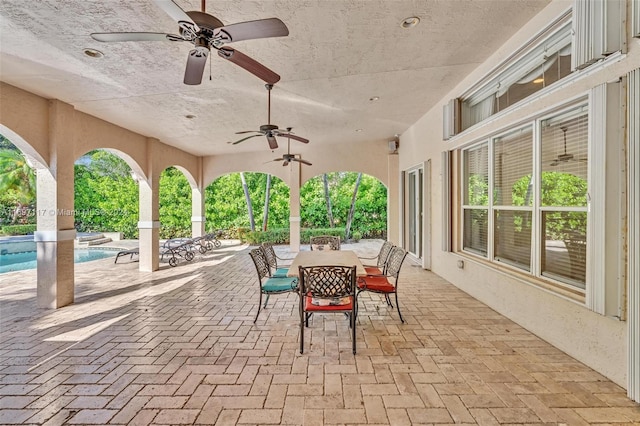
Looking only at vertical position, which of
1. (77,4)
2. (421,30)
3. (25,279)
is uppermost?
(421,30)

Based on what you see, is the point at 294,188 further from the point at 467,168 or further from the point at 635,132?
the point at 635,132

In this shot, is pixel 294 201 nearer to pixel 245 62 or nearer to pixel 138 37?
pixel 245 62

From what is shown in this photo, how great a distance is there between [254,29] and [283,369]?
2499mm

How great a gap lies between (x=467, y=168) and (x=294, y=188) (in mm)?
5148

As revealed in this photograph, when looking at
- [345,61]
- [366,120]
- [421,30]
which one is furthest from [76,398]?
[366,120]

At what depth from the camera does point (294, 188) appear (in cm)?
877

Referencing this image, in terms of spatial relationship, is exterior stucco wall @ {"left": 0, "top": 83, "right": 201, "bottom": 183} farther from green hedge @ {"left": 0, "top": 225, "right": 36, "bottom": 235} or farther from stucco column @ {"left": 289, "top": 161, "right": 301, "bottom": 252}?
green hedge @ {"left": 0, "top": 225, "right": 36, "bottom": 235}

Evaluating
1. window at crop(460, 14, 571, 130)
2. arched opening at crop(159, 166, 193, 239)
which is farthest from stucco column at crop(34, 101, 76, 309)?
arched opening at crop(159, 166, 193, 239)

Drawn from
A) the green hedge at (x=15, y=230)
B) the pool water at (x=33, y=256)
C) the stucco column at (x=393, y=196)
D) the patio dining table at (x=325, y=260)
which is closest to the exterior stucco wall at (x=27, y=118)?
Result: the patio dining table at (x=325, y=260)

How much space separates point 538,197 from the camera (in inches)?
119

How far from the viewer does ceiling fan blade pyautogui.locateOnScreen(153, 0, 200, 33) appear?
1.53 m

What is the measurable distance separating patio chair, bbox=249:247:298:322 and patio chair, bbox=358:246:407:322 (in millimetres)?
810

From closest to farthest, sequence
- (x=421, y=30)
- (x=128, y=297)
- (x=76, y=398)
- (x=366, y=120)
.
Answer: (x=76, y=398) < (x=421, y=30) < (x=128, y=297) < (x=366, y=120)

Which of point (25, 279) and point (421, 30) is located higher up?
point (421, 30)
